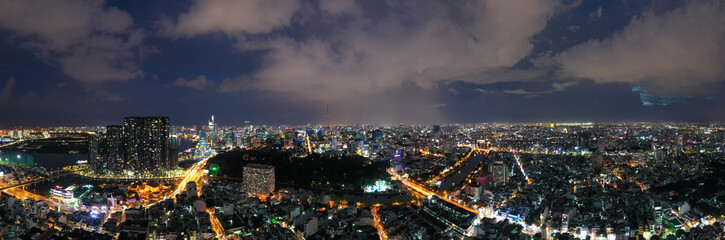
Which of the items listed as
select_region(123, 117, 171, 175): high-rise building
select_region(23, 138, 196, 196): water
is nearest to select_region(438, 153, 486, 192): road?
select_region(123, 117, 171, 175): high-rise building

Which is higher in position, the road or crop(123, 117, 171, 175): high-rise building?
crop(123, 117, 171, 175): high-rise building

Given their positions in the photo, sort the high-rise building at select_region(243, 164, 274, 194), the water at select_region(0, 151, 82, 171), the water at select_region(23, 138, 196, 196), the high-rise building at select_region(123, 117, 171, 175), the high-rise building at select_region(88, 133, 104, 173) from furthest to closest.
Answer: the water at select_region(0, 151, 82, 171)
the high-rise building at select_region(123, 117, 171, 175)
the high-rise building at select_region(88, 133, 104, 173)
the water at select_region(23, 138, 196, 196)
the high-rise building at select_region(243, 164, 274, 194)

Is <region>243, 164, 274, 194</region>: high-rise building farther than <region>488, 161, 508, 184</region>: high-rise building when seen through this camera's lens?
No

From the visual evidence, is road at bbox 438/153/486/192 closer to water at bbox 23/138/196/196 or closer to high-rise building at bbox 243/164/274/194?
high-rise building at bbox 243/164/274/194

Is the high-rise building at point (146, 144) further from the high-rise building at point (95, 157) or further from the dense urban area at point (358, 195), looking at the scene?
the high-rise building at point (95, 157)

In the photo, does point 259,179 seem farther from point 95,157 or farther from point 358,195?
point 95,157

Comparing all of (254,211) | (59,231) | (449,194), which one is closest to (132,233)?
(59,231)

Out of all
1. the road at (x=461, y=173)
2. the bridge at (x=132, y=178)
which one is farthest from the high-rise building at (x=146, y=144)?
the road at (x=461, y=173)

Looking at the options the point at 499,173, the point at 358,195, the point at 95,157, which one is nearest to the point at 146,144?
the point at 95,157
